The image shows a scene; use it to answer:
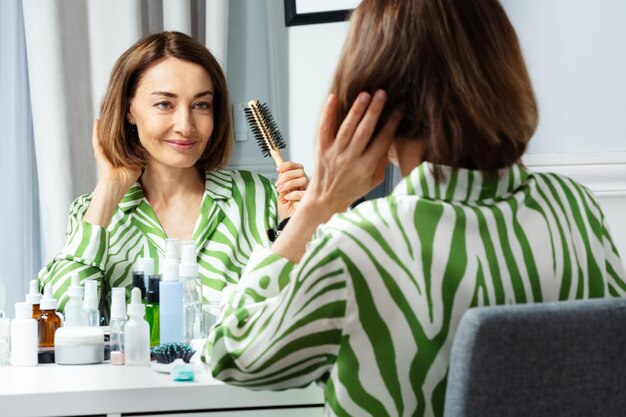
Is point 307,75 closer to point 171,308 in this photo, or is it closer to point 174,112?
point 174,112

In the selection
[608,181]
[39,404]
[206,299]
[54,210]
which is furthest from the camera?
[54,210]

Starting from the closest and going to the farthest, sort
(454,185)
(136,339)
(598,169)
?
(454,185)
(136,339)
(598,169)

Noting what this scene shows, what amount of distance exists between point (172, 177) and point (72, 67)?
2.10 ft

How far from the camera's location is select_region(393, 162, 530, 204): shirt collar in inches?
37.1

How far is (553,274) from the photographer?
3.11ft

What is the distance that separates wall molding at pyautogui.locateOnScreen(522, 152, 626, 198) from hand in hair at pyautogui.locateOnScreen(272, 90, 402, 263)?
1267 millimetres

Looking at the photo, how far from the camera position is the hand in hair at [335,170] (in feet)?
3.35

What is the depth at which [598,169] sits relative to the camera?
2.24 metres

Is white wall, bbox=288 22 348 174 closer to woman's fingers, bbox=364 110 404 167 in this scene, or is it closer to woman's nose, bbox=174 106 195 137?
Result: woman's nose, bbox=174 106 195 137

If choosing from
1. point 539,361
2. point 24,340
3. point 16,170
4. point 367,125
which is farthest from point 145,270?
point 16,170

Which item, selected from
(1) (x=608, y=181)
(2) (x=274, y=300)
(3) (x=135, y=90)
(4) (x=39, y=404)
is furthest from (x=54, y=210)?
(2) (x=274, y=300)

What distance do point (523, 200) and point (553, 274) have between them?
86mm

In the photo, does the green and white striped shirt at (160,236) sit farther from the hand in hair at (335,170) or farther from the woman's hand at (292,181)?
the hand in hair at (335,170)

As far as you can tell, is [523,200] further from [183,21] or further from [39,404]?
[183,21]
